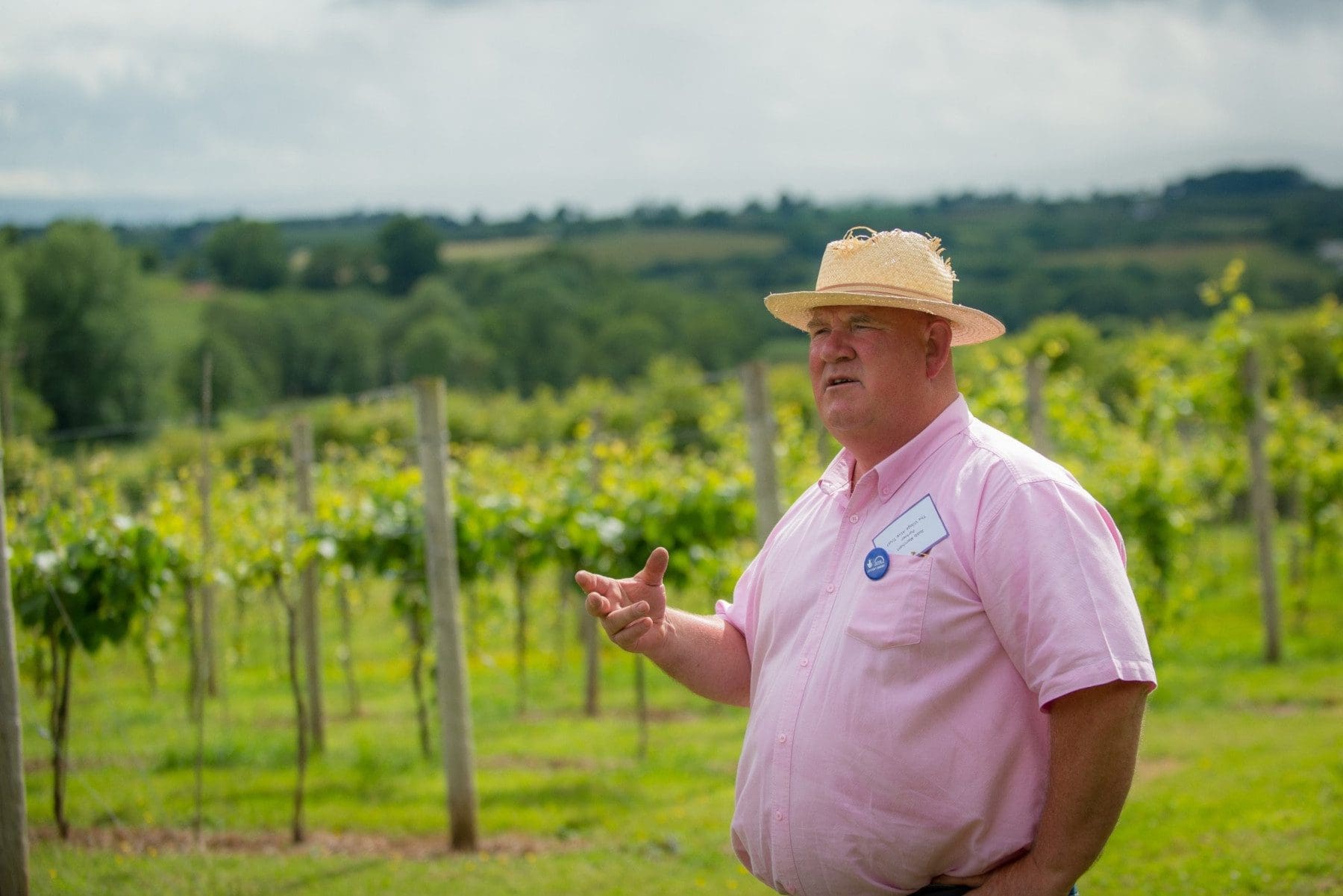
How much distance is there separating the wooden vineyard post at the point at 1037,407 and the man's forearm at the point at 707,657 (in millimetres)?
5909

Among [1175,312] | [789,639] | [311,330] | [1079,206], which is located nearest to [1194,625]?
[789,639]

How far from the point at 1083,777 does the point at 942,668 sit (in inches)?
11.0

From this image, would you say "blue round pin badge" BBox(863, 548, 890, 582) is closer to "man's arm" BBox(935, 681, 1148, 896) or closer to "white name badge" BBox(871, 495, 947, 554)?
"white name badge" BBox(871, 495, 947, 554)

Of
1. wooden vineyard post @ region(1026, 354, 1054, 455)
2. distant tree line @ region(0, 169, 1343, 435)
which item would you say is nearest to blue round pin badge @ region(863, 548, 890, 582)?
wooden vineyard post @ region(1026, 354, 1054, 455)

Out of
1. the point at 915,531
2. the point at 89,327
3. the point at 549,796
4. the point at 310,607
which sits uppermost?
the point at 89,327

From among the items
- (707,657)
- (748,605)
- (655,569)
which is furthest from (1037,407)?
(655,569)

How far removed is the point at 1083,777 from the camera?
6.07ft

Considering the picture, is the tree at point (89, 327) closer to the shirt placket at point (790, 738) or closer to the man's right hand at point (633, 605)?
the man's right hand at point (633, 605)

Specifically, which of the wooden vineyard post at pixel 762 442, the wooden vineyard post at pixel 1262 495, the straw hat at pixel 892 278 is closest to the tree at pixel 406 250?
the wooden vineyard post at pixel 1262 495

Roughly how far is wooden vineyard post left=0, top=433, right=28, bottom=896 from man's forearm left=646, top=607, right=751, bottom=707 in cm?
196

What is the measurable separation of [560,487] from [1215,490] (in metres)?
11.6

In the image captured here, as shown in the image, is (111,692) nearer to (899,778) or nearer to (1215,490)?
(899,778)

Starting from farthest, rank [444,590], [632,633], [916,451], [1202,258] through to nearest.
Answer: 1. [1202,258]
2. [444,590]
3. [632,633]
4. [916,451]

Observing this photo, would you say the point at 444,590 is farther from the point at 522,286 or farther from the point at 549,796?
the point at 522,286
